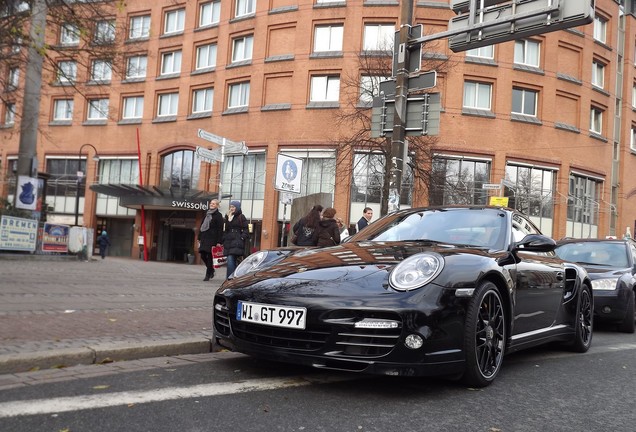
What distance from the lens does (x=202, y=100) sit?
116 feet

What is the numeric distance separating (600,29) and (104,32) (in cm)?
3292

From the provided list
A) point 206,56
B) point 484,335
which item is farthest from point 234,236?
point 206,56

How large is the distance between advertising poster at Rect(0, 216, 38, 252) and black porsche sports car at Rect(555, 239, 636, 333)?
14959 mm

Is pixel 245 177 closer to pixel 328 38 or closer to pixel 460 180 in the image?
pixel 328 38

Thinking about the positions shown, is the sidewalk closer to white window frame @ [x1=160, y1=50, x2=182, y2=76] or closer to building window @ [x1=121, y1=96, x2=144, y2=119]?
white window frame @ [x1=160, y1=50, x2=182, y2=76]

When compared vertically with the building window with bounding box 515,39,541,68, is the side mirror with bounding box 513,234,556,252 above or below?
below

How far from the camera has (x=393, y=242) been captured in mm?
4609

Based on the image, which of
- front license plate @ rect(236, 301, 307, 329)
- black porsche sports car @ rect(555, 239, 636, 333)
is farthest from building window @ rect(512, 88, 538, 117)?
front license plate @ rect(236, 301, 307, 329)

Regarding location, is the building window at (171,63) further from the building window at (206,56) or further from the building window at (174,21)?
the building window at (206,56)

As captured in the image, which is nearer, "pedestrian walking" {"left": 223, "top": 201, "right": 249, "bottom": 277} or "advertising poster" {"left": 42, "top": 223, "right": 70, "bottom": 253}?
"pedestrian walking" {"left": 223, "top": 201, "right": 249, "bottom": 277}

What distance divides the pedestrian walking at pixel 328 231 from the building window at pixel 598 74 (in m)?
30.0

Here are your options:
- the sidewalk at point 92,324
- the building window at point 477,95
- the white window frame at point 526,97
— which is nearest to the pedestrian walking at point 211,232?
the sidewalk at point 92,324

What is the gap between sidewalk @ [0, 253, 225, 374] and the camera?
4.15 meters

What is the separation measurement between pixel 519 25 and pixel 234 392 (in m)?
8.97
